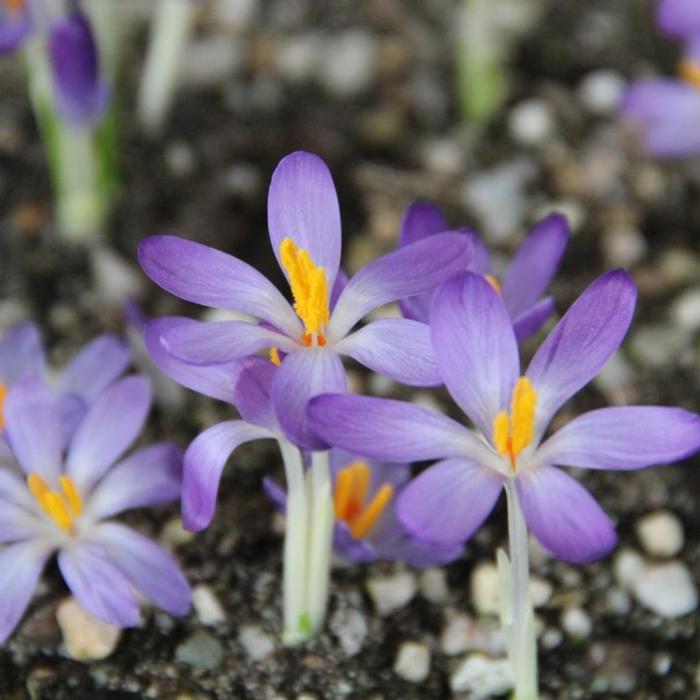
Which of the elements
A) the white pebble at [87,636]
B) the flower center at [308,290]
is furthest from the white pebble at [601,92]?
the white pebble at [87,636]

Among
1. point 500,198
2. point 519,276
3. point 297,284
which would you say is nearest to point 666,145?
point 500,198

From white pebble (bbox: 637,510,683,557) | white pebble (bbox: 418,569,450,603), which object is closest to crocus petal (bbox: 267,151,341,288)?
white pebble (bbox: 418,569,450,603)

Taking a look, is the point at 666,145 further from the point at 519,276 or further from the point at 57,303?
the point at 57,303

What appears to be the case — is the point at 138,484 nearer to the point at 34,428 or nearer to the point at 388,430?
the point at 34,428

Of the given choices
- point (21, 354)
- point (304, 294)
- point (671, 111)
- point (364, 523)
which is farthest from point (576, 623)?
point (671, 111)

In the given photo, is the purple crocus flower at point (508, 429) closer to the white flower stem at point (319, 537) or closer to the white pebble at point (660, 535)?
the white flower stem at point (319, 537)

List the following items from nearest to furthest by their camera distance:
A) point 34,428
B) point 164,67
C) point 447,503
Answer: point 447,503 → point 34,428 → point 164,67
